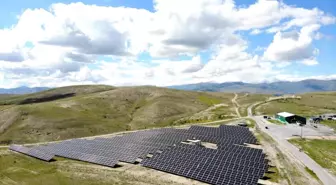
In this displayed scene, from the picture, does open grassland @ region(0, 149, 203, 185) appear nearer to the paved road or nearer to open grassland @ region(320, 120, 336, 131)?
the paved road

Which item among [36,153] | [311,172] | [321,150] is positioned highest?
[36,153]

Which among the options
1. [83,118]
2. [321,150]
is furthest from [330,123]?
[83,118]

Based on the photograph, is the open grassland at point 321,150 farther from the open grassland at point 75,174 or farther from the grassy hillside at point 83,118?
the grassy hillside at point 83,118

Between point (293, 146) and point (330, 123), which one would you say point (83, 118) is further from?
point (330, 123)

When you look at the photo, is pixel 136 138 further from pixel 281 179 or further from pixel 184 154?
pixel 281 179

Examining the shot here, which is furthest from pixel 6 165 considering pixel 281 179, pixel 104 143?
pixel 281 179
